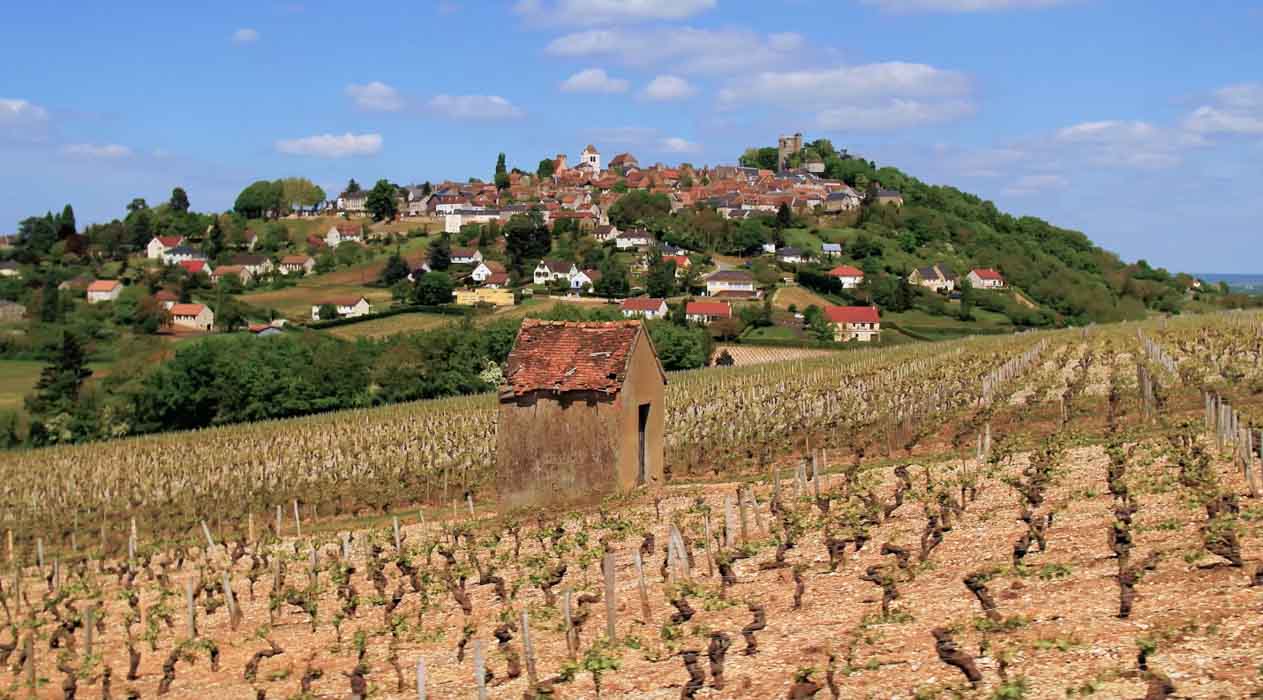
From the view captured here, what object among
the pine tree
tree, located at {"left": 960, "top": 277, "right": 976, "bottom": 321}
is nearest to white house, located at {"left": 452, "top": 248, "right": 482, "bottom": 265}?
tree, located at {"left": 960, "top": 277, "right": 976, "bottom": 321}

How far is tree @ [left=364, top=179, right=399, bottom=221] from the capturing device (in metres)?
187

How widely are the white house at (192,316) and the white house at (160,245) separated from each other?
51.8 metres

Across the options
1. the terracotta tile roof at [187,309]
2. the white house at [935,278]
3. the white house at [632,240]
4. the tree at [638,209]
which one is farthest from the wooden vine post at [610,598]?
the tree at [638,209]

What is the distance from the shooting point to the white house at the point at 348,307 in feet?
379

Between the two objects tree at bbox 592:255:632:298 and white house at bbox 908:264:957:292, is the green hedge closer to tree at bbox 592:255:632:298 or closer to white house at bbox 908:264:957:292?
tree at bbox 592:255:632:298

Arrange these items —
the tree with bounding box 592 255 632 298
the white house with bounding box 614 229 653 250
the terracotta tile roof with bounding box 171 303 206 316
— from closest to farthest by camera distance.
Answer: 1. the terracotta tile roof with bounding box 171 303 206 316
2. the tree with bounding box 592 255 632 298
3. the white house with bounding box 614 229 653 250

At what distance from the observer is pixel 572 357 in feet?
98.0

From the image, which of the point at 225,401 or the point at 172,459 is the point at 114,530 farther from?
the point at 225,401

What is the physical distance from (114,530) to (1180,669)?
30.3 meters

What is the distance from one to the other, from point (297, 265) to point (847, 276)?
6268cm

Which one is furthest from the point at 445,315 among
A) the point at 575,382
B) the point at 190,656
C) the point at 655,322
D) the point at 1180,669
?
the point at 1180,669

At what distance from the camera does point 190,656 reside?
19.6 m

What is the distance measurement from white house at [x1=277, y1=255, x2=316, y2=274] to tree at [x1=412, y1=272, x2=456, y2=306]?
34.4 meters

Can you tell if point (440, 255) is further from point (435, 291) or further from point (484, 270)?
point (435, 291)
